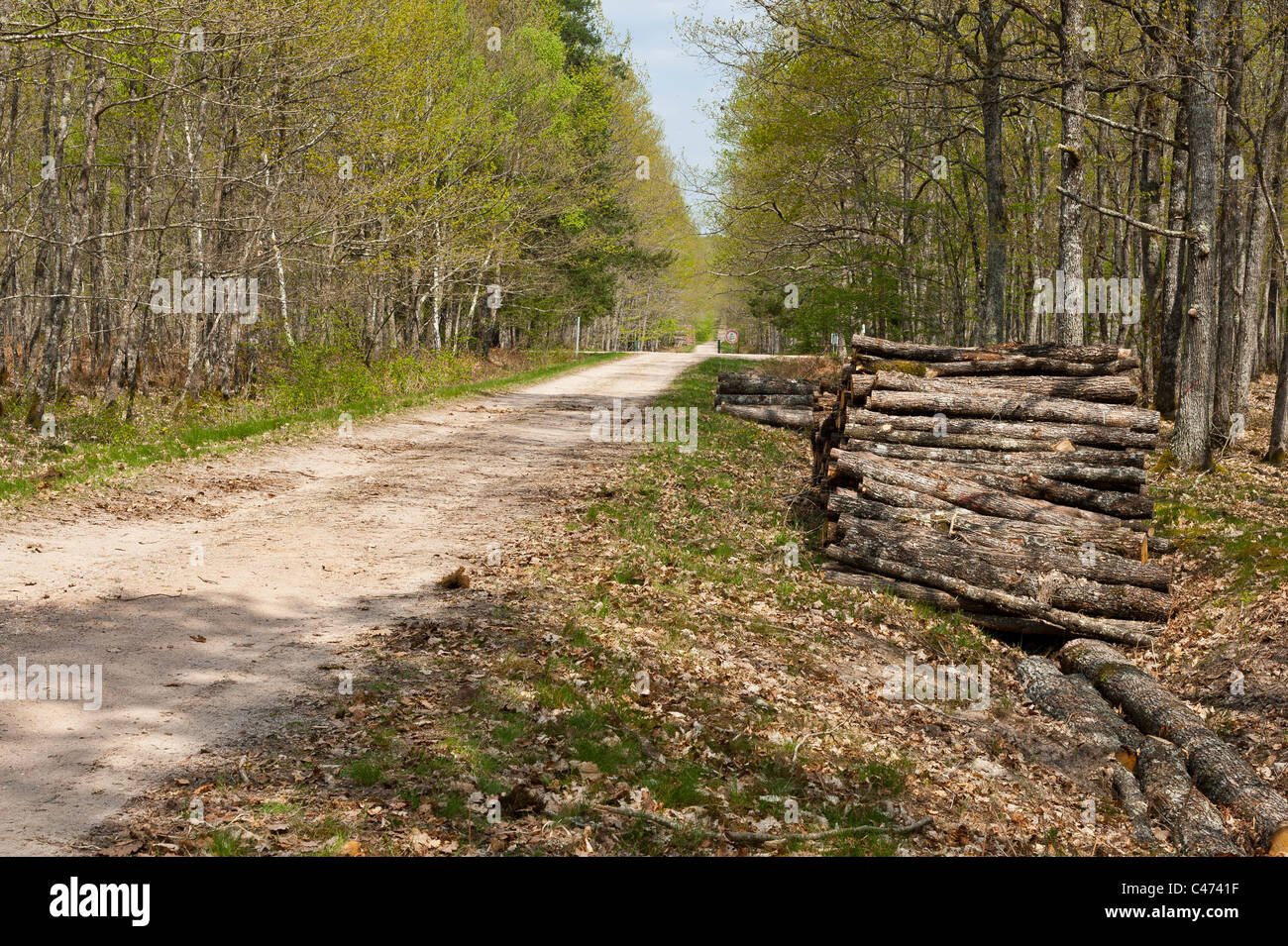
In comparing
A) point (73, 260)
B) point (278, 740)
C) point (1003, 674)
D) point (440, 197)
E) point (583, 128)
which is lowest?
point (1003, 674)

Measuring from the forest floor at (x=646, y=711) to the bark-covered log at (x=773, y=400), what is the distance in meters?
12.0

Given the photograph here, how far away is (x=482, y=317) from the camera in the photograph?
38.4m

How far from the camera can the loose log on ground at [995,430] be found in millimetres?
11828

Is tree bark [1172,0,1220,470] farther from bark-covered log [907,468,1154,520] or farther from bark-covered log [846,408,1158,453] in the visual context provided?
bark-covered log [907,468,1154,520]

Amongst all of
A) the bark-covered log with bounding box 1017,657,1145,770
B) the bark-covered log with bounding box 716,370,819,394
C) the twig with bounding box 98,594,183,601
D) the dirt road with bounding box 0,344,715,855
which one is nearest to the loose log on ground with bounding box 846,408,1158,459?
the bark-covered log with bounding box 1017,657,1145,770

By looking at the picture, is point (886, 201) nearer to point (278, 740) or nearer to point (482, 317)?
point (482, 317)

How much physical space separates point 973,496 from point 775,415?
12.0 metres

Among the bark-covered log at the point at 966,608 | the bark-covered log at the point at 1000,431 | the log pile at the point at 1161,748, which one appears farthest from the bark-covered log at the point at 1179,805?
the bark-covered log at the point at 1000,431

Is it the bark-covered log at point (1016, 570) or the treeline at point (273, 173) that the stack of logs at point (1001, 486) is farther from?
the treeline at point (273, 173)

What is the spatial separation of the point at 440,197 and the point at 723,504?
13650 mm

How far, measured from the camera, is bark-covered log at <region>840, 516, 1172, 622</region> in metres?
9.89

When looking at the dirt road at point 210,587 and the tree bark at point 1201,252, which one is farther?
the tree bark at point 1201,252

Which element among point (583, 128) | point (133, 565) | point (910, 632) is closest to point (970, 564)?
point (910, 632)

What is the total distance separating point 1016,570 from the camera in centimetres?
1006
